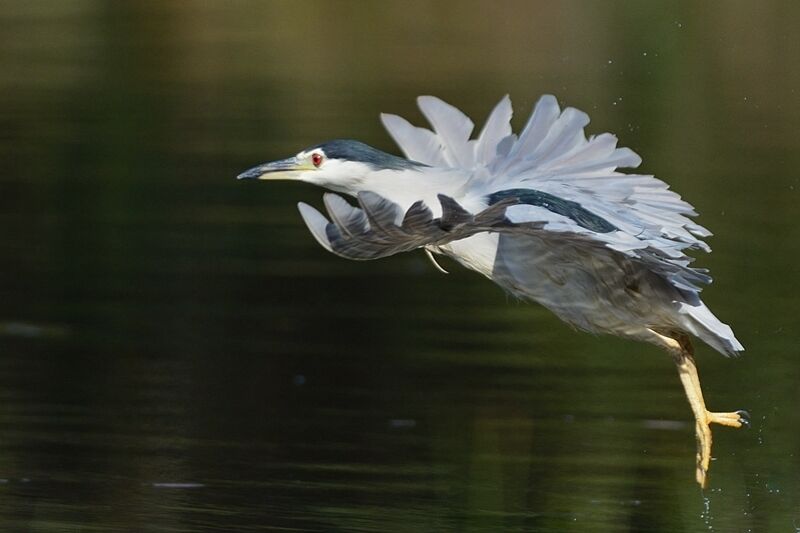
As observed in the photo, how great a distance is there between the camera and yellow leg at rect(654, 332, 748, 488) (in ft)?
22.4

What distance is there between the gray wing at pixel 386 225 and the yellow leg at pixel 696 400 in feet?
4.92

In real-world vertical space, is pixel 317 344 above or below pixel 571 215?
below

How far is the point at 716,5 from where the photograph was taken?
76.8 ft

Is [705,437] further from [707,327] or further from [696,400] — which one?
[707,327]

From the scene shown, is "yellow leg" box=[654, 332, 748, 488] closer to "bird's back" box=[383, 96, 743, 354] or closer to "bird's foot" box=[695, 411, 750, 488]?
"bird's foot" box=[695, 411, 750, 488]

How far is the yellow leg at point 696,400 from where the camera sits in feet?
22.4

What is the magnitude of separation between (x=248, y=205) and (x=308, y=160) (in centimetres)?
597

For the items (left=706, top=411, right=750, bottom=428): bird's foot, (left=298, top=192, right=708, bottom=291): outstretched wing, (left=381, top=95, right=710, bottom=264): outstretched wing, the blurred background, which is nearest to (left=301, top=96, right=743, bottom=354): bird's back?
(left=381, top=95, right=710, bottom=264): outstretched wing

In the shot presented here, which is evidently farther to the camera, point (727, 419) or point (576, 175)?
point (727, 419)

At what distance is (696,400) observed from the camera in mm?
6879

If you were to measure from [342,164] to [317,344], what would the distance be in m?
2.74

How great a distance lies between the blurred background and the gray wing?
54.7 inches

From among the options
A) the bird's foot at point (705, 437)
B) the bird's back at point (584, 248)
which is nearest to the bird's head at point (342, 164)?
the bird's back at point (584, 248)

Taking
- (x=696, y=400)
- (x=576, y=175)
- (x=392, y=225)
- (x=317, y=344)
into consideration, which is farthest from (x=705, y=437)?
(x=317, y=344)
